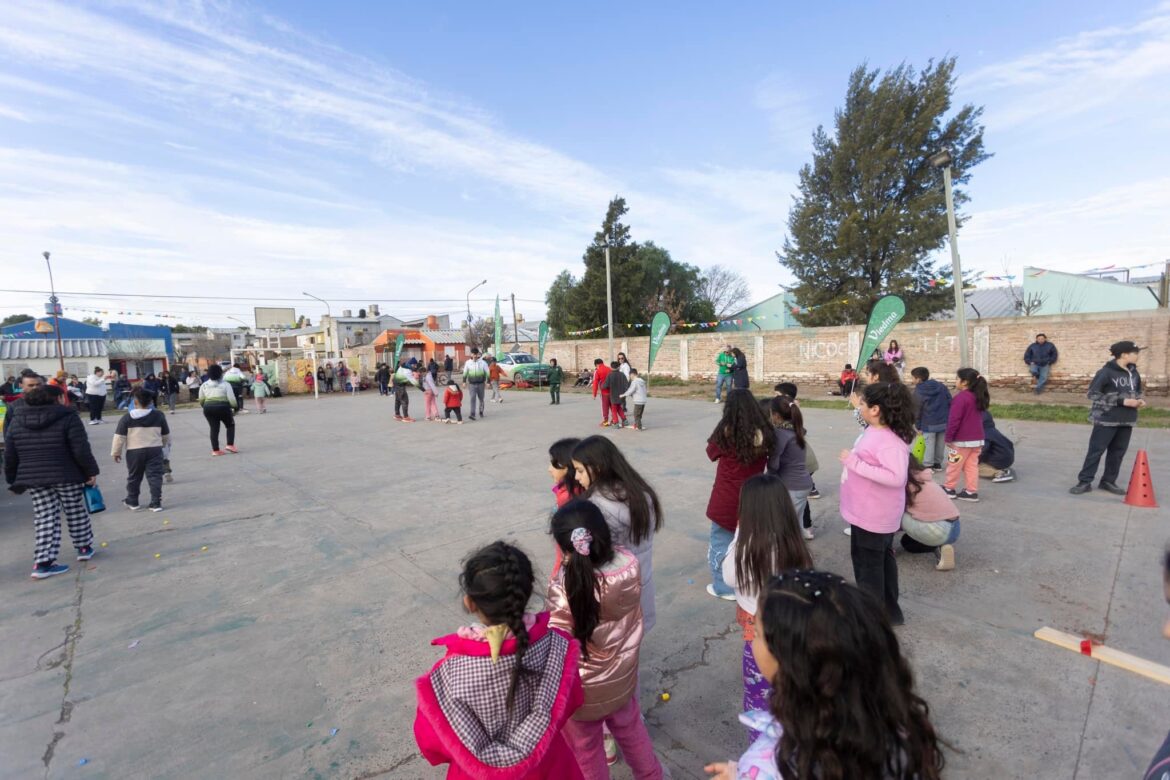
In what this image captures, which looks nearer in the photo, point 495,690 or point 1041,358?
point 495,690

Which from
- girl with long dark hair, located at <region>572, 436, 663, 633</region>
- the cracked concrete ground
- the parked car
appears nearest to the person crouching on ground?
the cracked concrete ground

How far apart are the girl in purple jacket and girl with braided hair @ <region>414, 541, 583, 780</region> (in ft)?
19.8

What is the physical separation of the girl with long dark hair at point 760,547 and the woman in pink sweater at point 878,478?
110 centimetres

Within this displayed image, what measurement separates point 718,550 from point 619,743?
1934mm

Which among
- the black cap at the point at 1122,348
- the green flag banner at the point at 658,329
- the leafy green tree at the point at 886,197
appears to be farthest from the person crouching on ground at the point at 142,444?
the leafy green tree at the point at 886,197

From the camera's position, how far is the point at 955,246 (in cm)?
1209

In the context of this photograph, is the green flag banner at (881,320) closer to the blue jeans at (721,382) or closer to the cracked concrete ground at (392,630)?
the cracked concrete ground at (392,630)

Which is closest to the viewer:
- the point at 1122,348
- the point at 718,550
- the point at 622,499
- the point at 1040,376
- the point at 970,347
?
the point at 622,499

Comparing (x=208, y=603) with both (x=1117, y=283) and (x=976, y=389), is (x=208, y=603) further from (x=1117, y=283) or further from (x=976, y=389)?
(x=1117, y=283)

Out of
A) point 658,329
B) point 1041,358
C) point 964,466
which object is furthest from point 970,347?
point 964,466

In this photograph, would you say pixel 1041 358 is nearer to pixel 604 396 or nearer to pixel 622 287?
pixel 604 396

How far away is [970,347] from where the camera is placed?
1700 centimetres

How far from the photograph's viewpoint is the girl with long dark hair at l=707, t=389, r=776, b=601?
360 centimetres

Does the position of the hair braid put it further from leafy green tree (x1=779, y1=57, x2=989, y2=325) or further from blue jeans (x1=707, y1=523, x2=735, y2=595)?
leafy green tree (x1=779, y1=57, x2=989, y2=325)
